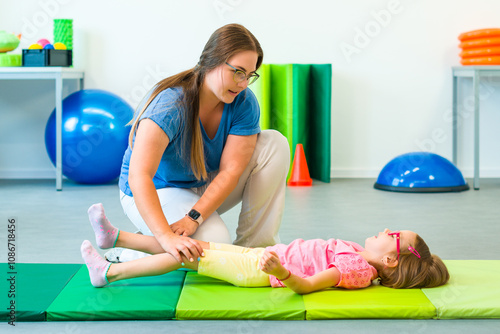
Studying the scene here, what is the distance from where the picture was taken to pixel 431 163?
424 centimetres

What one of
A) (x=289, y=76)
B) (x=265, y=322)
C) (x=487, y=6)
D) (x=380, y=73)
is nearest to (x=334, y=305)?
(x=265, y=322)

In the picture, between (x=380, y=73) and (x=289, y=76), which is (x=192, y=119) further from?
(x=380, y=73)

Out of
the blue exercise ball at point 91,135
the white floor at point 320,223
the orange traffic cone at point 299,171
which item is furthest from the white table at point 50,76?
the orange traffic cone at point 299,171

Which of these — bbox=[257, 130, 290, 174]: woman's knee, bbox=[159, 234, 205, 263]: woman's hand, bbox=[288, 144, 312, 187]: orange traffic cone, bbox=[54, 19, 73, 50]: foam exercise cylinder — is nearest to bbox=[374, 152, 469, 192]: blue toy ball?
bbox=[288, 144, 312, 187]: orange traffic cone

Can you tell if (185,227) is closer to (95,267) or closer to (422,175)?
(95,267)

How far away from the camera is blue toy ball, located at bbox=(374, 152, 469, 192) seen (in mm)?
4184

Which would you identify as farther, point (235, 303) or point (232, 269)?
point (232, 269)

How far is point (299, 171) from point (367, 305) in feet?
8.97

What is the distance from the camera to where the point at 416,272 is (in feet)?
6.49

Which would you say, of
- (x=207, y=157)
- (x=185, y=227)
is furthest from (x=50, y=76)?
(x=185, y=227)

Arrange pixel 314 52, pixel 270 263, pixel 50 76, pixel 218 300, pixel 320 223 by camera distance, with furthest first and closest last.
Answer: pixel 314 52
pixel 50 76
pixel 320 223
pixel 218 300
pixel 270 263

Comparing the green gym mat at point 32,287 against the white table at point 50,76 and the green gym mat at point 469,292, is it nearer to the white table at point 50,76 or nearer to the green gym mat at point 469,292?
the green gym mat at point 469,292

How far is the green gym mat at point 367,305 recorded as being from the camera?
5.78 feet

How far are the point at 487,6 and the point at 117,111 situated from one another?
2.85 metres
